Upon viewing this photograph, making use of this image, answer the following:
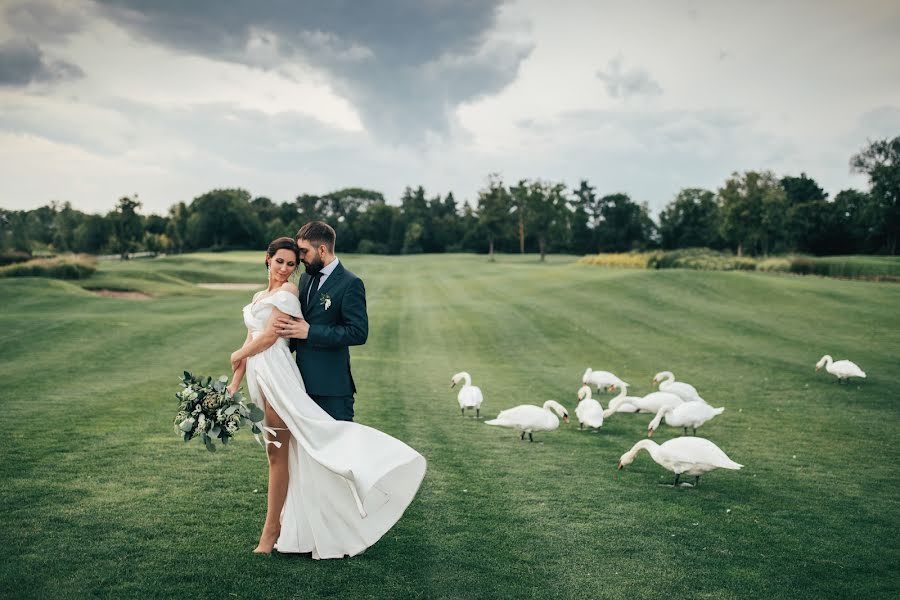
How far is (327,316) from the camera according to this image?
605 cm

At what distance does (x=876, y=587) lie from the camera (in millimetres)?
5715

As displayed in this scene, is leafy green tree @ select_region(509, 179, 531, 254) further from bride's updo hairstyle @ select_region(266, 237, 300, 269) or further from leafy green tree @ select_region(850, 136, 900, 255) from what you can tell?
bride's updo hairstyle @ select_region(266, 237, 300, 269)

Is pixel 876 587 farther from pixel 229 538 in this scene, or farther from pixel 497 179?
pixel 497 179

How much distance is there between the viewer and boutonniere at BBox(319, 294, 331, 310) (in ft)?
19.5

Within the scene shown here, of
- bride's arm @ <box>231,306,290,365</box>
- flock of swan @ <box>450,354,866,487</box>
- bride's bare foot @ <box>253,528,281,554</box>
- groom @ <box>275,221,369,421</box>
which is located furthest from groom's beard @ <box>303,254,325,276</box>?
flock of swan @ <box>450,354,866,487</box>

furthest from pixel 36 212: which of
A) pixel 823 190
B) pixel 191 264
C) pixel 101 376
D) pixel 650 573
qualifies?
pixel 823 190

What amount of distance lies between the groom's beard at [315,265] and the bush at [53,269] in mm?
44018

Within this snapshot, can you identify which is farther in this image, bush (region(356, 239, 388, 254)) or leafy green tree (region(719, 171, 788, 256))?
bush (region(356, 239, 388, 254))

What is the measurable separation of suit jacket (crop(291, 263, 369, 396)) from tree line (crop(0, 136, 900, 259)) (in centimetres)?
5175

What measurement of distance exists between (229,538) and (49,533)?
69.4 inches

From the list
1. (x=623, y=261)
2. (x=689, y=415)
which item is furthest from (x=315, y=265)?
(x=623, y=261)

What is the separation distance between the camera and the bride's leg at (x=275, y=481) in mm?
5926

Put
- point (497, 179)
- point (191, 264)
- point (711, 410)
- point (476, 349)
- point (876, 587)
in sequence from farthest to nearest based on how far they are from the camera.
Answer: point (497, 179), point (191, 264), point (476, 349), point (711, 410), point (876, 587)

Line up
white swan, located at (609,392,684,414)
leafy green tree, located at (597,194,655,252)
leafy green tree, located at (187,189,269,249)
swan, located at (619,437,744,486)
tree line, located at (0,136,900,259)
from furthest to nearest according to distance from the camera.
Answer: leafy green tree, located at (597,194,655,252), leafy green tree, located at (187,189,269,249), tree line, located at (0,136,900,259), white swan, located at (609,392,684,414), swan, located at (619,437,744,486)
